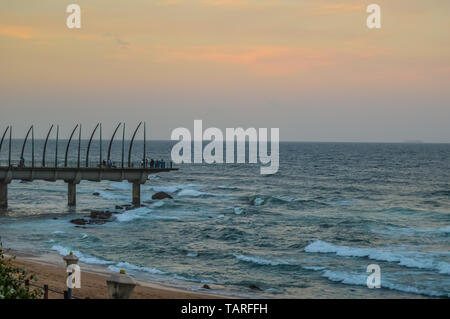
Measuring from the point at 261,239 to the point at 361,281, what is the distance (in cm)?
1415

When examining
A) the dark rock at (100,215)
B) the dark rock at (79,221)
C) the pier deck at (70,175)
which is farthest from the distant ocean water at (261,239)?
the pier deck at (70,175)

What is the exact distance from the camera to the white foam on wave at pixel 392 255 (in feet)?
109

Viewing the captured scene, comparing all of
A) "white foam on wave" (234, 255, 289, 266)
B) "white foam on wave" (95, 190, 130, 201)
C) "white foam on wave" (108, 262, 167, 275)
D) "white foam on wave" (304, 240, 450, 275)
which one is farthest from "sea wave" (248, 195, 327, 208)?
"white foam on wave" (108, 262, 167, 275)

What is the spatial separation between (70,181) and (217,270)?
2897 centimetres

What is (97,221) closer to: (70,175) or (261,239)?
(70,175)

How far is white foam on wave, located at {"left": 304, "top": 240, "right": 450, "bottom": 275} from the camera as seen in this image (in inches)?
1314

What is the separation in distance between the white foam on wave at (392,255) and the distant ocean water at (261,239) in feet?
0.22

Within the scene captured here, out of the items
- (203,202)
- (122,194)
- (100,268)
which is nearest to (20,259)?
(100,268)

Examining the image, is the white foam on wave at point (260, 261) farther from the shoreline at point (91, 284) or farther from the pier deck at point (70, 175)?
the pier deck at point (70, 175)

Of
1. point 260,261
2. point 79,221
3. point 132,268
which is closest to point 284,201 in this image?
point 79,221

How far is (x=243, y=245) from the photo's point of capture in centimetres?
4109

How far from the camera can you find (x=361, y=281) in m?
30.1

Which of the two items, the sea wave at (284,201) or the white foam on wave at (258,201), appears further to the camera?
the white foam on wave at (258,201)
